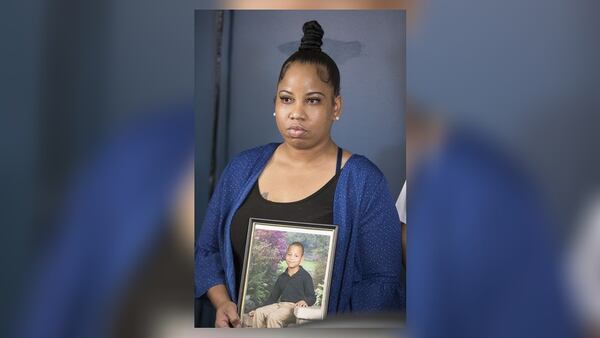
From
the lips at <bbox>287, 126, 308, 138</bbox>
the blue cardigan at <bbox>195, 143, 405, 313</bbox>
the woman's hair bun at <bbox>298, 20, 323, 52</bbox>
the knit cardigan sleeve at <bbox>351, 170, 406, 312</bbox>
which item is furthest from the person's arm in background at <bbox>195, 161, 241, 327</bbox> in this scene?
the woman's hair bun at <bbox>298, 20, 323, 52</bbox>

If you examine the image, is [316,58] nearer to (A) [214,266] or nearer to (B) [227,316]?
(A) [214,266]

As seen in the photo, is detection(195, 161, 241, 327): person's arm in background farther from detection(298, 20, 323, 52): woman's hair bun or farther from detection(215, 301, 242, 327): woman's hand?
detection(298, 20, 323, 52): woman's hair bun

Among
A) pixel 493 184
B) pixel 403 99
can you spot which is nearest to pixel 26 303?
pixel 403 99

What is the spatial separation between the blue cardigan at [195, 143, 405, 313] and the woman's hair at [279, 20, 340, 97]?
31 cm

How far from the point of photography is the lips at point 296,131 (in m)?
2.65

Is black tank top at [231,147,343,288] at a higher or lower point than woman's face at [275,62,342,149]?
lower

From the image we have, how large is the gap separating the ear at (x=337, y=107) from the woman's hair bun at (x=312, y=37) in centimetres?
20

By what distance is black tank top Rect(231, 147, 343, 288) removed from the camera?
263 cm

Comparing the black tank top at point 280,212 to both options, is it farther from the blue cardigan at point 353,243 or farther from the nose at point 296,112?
the nose at point 296,112

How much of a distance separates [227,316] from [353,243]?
1.80ft

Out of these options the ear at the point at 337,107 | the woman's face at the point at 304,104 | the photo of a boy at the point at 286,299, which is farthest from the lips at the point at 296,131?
the photo of a boy at the point at 286,299

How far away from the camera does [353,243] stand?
262 cm

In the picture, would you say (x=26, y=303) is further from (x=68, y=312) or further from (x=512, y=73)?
(x=512, y=73)

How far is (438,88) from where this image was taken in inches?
105
